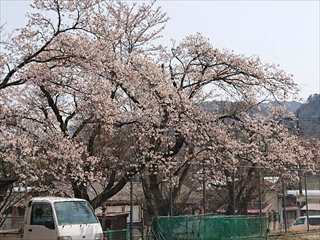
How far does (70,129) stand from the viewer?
24656mm

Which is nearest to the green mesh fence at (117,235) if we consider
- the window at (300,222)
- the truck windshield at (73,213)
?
the truck windshield at (73,213)

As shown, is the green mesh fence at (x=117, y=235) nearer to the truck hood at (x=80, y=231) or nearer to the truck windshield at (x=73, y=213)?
the truck windshield at (x=73, y=213)

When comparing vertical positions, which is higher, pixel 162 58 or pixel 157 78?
pixel 162 58

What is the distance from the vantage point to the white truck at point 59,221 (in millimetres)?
16548

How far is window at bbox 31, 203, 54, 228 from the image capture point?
16.9 meters

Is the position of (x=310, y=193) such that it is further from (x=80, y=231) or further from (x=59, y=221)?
(x=59, y=221)

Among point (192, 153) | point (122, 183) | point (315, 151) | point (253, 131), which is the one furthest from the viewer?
point (315, 151)

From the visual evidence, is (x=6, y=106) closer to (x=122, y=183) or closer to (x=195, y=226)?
(x=122, y=183)

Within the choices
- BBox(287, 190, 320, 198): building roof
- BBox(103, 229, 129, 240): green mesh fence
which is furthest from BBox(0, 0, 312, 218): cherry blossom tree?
BBox(287, 190, 320, 198): building roof

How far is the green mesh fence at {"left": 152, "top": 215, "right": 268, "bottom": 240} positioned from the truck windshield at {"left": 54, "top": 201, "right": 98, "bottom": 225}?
14.4ft

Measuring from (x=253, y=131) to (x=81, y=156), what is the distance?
32.6 feet

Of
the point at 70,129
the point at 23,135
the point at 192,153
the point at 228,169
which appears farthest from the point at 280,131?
the point at 23,135

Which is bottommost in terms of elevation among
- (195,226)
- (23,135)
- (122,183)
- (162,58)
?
(195,226)

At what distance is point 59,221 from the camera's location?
54.7 ft
